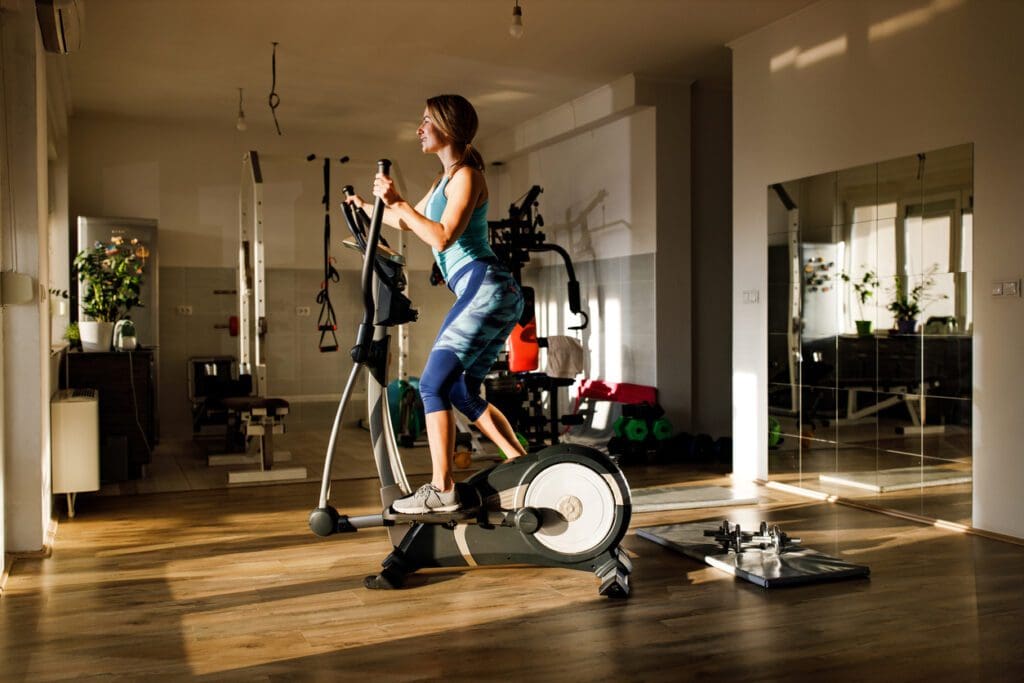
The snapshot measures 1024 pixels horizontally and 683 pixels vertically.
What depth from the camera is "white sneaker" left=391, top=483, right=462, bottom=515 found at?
3607mm

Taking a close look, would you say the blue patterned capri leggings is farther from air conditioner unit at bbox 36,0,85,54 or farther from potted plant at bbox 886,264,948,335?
potted plant at bbox 886,264,948,335

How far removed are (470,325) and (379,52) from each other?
163 inches

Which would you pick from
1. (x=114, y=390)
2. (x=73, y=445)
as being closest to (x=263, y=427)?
(x=114, y=390)

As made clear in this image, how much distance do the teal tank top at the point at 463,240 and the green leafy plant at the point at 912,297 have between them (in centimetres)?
263

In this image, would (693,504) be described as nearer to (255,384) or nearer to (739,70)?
(739,70)

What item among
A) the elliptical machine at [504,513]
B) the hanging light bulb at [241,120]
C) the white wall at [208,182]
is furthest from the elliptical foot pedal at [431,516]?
the white wall at [208,182]

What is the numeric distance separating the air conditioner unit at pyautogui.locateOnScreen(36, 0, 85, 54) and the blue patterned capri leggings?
7.15ft

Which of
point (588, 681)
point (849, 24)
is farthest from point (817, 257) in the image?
point (588, 681)

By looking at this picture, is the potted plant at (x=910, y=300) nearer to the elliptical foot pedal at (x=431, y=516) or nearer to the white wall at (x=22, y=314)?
the elliptical foot pedal at (x=431, y=516)

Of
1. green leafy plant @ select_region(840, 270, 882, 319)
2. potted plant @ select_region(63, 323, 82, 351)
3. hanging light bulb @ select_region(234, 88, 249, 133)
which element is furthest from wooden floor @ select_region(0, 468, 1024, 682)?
hanging light bulb @ select_region(234, 88, 249, 133)

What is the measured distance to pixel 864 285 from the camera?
5.48 meters

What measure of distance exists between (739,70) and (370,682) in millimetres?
5234

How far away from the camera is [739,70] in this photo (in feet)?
21.8

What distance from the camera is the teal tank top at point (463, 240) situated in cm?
361
